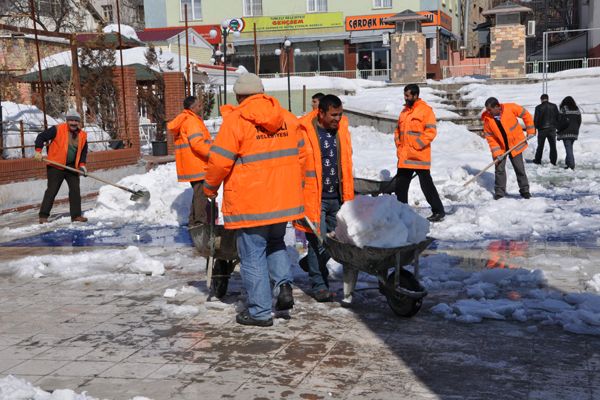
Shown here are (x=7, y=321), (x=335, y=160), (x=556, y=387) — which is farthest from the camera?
(x=335, y=160)

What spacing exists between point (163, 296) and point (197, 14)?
49.0 m

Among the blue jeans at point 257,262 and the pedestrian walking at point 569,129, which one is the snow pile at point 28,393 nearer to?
the blue jeans at point 257,262

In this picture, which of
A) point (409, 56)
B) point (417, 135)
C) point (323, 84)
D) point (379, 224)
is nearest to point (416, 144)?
point (417, 135)

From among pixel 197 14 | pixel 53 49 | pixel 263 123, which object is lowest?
pixel 263 123

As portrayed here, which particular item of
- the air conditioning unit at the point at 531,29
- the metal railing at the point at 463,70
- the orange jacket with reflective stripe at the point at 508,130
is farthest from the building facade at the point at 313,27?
the orange jacket with reflective stripe at the point at 508,130

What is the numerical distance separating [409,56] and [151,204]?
66.9 ft

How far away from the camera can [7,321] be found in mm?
6438

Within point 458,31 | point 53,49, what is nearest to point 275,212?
point 53,49

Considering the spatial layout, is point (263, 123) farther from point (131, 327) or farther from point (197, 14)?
point (197, 14)

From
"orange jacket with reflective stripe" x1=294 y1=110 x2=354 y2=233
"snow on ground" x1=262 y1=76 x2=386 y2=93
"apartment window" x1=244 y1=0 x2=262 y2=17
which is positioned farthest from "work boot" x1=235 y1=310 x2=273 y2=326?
"apartment window" x1=244 y1=0 x2=262 y2=17

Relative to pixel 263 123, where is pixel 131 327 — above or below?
below

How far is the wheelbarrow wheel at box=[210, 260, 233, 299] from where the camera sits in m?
6.91

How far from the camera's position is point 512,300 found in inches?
255

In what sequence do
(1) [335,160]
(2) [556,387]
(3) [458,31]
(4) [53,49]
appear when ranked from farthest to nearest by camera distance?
(3) [458,31]
(4) [53,49]
(1) [335,160]
(2) [556,387]
